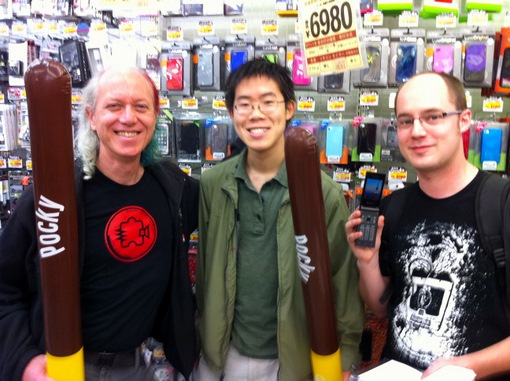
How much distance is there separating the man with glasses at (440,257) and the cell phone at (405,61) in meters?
1.51

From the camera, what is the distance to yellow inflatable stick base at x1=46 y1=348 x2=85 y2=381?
1.32m

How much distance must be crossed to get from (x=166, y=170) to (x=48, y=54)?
2304mm

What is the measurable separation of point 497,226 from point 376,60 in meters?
1.80

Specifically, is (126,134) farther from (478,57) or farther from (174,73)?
(478,57)

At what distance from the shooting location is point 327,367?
4.74 ft

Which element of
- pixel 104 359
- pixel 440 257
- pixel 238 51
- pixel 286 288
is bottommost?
pixel 104 359

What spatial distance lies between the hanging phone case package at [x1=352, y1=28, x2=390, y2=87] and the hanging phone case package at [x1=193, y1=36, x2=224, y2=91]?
906 mm

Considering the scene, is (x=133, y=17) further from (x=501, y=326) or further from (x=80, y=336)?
(x=501, y=326)

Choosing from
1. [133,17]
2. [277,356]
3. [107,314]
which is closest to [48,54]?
[133,17]

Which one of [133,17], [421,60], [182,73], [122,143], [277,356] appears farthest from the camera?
[133,17]

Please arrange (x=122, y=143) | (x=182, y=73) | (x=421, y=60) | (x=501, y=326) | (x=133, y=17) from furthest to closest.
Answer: (x=133, y=17) < (x=182, y=73) < (x=421, y=60) < (x=122, y=143) < (x=501, y=326)

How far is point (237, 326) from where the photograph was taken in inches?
64.2

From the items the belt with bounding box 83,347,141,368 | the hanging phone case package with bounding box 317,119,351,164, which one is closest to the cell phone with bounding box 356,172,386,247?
the belt with bounding box 83,347,141,368

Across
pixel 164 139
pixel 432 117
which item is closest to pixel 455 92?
pixel 432 117
